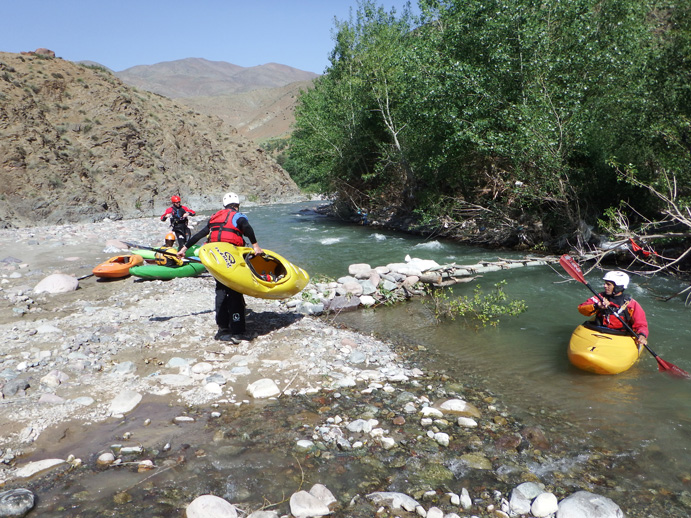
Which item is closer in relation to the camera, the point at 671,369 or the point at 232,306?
the point at 671,369

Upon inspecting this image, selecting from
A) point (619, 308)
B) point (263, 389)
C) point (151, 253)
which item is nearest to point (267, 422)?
point (263, 389)

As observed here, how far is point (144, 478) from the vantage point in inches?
124

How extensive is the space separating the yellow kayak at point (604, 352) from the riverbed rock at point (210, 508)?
436 cm

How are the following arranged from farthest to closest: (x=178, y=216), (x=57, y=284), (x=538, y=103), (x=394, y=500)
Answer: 1. (x=538, y=103)
2. (x=178, y=216)
3. (x=57, y=284)
4. (x=394, y=500)

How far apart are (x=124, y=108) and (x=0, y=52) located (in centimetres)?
949

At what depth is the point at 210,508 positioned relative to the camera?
2.82 m

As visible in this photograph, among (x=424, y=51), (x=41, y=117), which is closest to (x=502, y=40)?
(x=424, y=51)

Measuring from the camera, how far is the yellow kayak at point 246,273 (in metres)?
5.35

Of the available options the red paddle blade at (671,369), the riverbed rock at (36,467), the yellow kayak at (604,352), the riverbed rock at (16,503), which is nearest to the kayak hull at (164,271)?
the riverbed rock at (36,467)

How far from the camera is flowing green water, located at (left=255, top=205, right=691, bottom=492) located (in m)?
4.02

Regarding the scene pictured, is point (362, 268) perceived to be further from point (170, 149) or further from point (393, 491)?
point (170, 149)

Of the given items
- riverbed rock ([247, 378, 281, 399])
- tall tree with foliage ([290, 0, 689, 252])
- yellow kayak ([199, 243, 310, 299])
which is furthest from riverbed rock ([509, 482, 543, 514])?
tall tree with foliage ([290, 0, 689, 252])

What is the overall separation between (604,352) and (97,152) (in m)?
31.3

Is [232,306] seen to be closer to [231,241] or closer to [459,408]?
[231,241]
